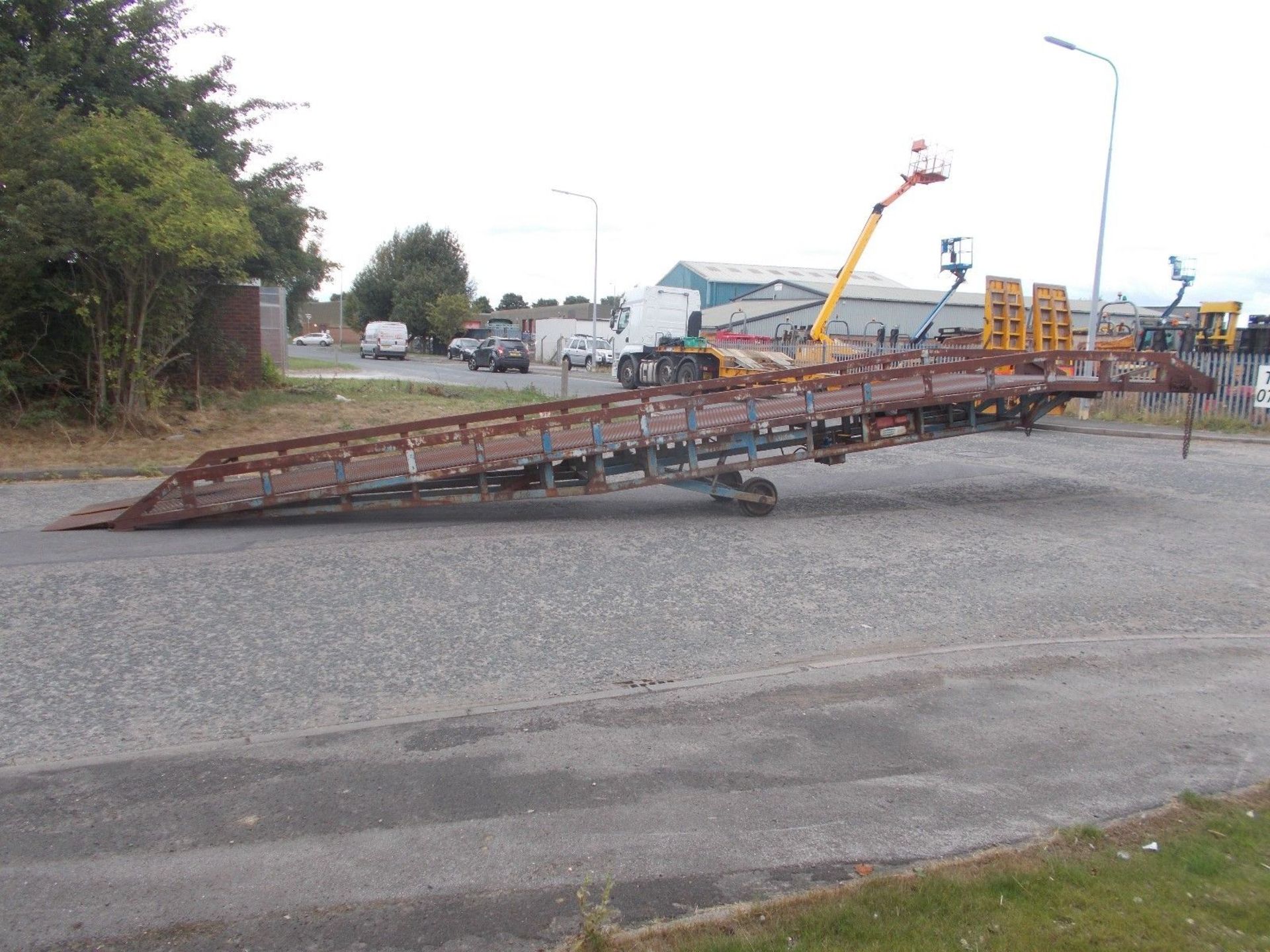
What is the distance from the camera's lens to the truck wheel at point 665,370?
30.2 meters

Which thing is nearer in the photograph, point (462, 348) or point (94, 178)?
point (94, 178)

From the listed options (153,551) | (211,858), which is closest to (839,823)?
(211,858)

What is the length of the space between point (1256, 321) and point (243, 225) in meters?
23.1

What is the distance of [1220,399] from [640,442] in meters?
17.3

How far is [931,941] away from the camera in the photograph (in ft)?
11.3

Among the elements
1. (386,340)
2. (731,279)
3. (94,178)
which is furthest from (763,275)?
(94,178)

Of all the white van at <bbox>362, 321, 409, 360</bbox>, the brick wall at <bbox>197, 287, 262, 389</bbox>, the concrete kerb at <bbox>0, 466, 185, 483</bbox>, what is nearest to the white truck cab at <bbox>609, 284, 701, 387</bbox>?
the brick wall at <bbox>197, 287, 262, 389</bbox>

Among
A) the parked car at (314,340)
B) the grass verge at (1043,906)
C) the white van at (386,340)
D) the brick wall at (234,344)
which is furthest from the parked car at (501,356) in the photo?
the grass verge at (1043,906)

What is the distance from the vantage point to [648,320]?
111 ft

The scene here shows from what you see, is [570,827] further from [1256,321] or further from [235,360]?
[1256,321]

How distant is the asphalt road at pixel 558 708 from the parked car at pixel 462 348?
4166 cm

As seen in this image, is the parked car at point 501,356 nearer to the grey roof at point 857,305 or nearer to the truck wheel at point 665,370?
the truck wheel at point 665,370

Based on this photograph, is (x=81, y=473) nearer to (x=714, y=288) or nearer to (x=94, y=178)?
(x=94, y=178)

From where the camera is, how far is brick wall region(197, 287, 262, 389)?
1945 cm
